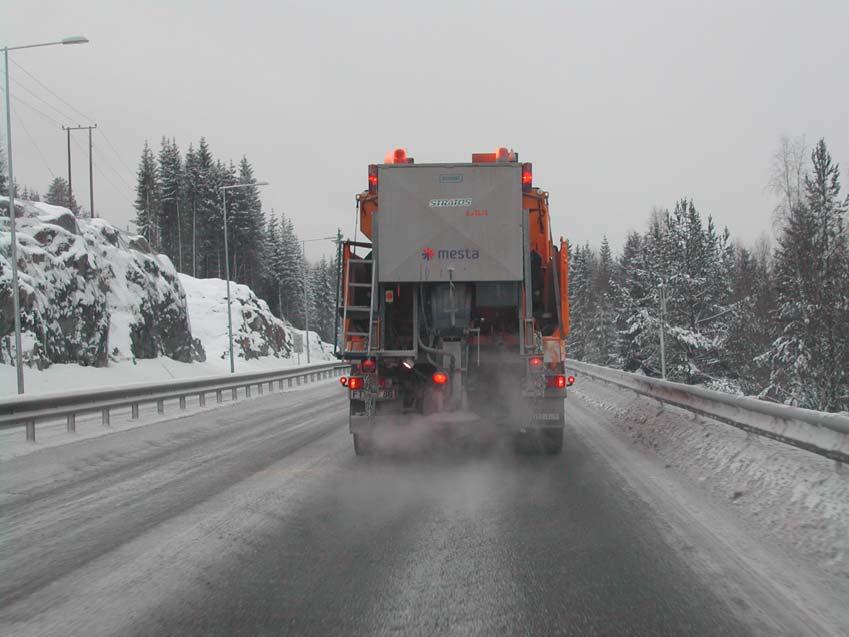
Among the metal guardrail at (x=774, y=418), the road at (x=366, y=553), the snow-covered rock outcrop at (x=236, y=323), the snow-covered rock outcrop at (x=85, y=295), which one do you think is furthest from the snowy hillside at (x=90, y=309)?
the metal guardrail at (x=774, y=418)

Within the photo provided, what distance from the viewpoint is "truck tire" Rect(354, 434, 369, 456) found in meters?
9.11

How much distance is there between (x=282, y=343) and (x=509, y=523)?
54905 millimetres

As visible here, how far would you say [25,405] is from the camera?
1053cm

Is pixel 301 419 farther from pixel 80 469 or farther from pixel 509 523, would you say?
pixel 509 523

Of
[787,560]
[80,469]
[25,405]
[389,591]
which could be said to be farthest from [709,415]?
[25,405]

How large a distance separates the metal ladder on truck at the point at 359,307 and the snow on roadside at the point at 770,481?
12.7 feet

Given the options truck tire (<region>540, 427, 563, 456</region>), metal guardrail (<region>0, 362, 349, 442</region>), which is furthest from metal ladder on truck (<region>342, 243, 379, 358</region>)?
truck tire (<region>540, 427, 563, 456</region>)

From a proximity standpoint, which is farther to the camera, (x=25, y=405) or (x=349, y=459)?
(x=25, y=405)

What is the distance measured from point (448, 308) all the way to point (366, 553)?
4.38 m

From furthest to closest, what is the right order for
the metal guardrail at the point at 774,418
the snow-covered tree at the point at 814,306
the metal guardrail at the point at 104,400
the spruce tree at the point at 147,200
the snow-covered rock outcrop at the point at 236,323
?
the spruce tree at the point at 147,200 → the snow-covered rock outcrop at the point at 236,323 → the snow-covered tree at the point at 814,306 → the metal guardrail at the point at 104,400 → the metal guardrail at the point at 774,418

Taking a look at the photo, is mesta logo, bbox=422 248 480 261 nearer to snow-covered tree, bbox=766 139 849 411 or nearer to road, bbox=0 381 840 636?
road, bbox=0 381 840 636

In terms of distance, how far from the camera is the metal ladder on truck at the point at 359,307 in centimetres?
869

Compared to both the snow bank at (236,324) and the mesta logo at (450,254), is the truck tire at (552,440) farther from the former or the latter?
the snow bank at (236,324)

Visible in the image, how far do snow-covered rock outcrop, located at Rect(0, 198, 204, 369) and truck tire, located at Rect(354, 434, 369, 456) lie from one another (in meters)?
19.4
